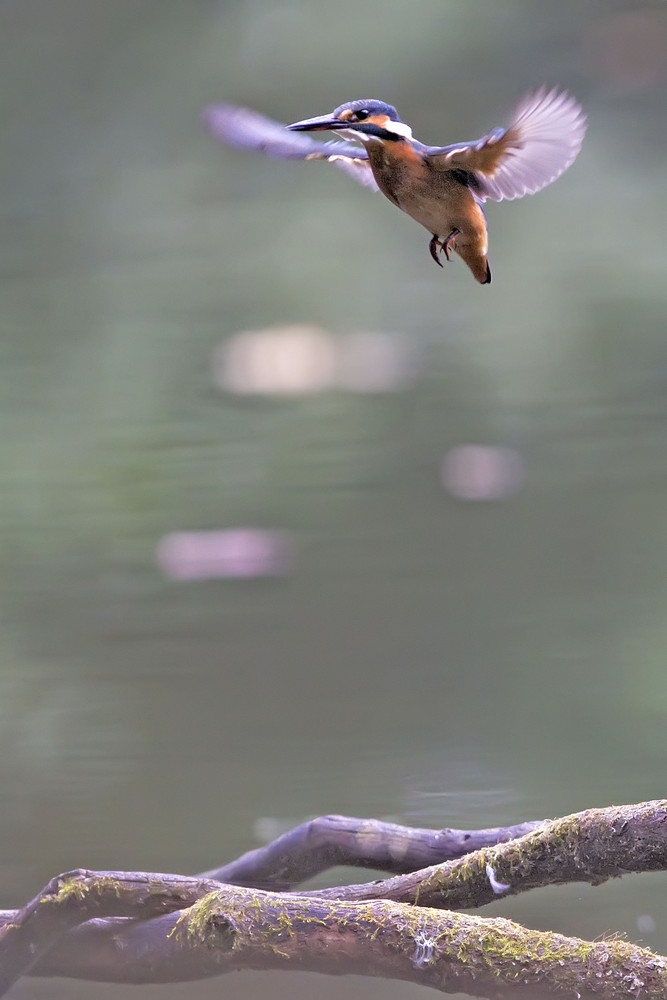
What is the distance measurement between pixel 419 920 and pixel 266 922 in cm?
10

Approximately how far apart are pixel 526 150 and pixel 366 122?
0.19 feet

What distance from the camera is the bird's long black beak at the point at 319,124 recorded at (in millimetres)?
329

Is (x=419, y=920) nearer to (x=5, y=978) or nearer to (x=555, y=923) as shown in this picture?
(x=5, y=978)

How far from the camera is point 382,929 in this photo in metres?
0.63

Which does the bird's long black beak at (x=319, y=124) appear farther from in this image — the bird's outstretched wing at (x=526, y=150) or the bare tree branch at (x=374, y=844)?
the bare tree branch at (x=374, y=844)

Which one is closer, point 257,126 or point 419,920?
point 257,126

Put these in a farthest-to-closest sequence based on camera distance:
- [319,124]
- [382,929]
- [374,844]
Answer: [374,844] → [382,929] → [319,124]

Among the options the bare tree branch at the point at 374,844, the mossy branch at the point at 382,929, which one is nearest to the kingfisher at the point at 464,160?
the mossy branch at the point at 382,929

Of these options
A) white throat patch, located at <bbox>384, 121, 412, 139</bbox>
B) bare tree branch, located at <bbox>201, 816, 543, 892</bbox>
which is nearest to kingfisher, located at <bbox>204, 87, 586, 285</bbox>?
white throat patch, located at <bbox>384, 121, 412, 139</bbox>

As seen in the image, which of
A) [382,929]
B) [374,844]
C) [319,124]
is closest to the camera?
[319,124]

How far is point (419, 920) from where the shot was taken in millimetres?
641

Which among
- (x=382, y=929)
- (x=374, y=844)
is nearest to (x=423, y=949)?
(x=382, y=929)

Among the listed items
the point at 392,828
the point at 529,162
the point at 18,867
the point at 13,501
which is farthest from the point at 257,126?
the point at 18,867

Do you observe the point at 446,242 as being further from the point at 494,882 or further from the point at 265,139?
the point at 494,882
